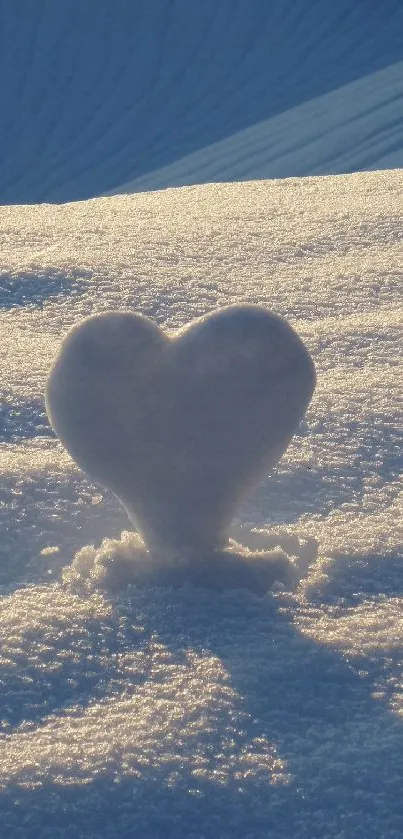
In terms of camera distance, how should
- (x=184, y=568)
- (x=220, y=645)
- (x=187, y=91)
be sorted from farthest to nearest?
1. (x=187, y=91)
2. (x=184, y=568)
3. (x=220, y=645)

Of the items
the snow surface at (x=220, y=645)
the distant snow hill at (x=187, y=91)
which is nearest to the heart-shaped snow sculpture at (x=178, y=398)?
the snow surface at (x=220, y=645)

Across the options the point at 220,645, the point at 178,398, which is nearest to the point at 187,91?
the point at 178,398

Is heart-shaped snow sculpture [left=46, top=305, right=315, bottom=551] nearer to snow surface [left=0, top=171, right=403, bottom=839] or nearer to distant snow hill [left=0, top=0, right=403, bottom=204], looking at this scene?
snow surface [left=0, top=171, right=403, bottom=839]

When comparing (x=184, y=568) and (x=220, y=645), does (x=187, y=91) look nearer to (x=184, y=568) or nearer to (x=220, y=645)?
(x=184, y=568)

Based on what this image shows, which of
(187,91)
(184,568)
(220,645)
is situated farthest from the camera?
(187,91)

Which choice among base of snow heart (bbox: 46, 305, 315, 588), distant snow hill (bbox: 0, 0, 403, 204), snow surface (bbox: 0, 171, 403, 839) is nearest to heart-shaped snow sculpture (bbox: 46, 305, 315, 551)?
base of snow heart (bbox: 46, 305, 315, 588)

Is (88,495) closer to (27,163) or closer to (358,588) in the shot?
(358,588)
